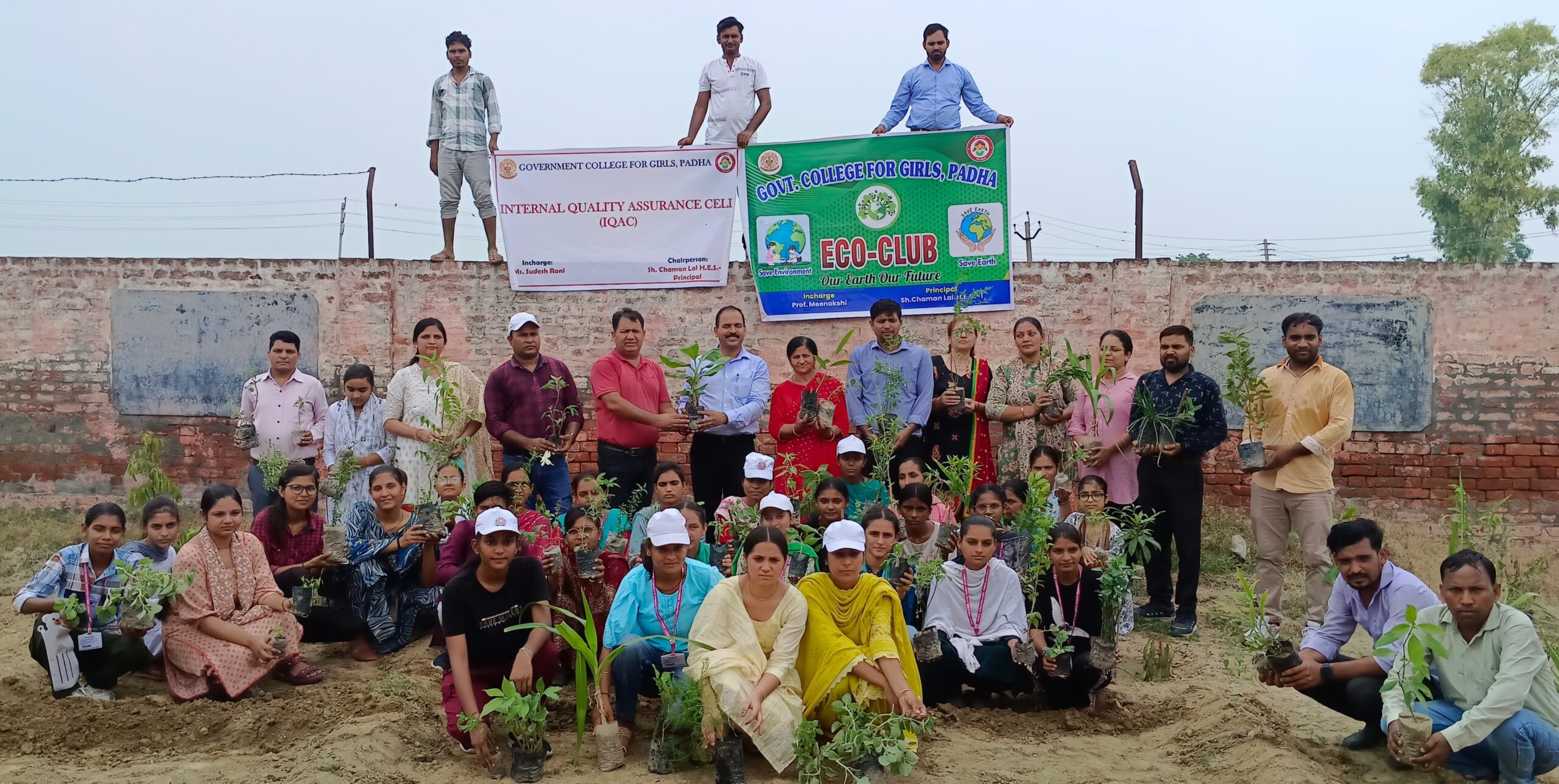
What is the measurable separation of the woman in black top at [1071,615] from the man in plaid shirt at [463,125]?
17.8ft

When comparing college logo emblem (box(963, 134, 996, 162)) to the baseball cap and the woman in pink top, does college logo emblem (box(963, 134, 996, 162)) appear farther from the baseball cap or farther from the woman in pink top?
the baseball cap

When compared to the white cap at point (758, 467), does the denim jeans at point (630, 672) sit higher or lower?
lower

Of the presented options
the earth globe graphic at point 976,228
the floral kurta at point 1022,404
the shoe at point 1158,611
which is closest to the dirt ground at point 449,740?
the shoe at point 1158,611

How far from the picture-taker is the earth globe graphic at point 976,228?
28.7 ft

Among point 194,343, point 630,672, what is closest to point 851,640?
point 630,672

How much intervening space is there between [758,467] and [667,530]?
1340mm

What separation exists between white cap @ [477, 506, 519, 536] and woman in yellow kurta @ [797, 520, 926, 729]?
4.11ft

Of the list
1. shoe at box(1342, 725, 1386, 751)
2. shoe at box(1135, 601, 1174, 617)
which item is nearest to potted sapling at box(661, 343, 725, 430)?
shoe at box(1135, 601, 1174, 617)

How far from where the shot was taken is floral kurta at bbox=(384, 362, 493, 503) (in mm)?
6852

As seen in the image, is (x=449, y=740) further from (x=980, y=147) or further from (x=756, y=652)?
(x=980, y=147)

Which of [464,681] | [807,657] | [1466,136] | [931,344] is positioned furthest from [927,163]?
[1466,136]

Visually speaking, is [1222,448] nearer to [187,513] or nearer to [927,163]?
[927,163]

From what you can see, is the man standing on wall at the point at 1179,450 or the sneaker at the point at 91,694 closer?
the sneaker at the point at 91,694

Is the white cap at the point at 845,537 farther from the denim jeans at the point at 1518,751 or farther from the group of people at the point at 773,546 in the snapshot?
the denim jeans at the point at 1518,751
